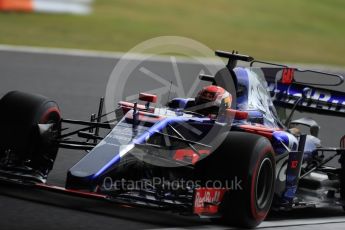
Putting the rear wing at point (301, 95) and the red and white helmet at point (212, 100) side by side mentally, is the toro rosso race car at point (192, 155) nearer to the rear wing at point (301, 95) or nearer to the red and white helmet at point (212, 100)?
the red and white helmet at point (212, 100)

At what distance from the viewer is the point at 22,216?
6125 millimetres

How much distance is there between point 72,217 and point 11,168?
108cm

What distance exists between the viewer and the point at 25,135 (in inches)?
281

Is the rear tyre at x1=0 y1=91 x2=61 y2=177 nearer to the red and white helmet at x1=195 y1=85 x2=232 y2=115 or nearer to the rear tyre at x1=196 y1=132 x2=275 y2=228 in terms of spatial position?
the red and white helmet at x1=195 y1=85 x2=232 y2=115

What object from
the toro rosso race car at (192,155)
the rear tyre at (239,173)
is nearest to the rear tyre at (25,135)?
the toro rosso race car at (192,155)

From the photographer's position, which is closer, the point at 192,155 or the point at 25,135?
the point at 192,155

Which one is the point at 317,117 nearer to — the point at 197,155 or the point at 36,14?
the point at 197,155

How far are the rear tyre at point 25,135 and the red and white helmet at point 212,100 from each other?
133 cm

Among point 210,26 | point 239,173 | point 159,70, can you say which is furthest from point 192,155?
point 210,26

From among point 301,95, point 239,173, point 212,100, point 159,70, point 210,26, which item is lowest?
point 239,173

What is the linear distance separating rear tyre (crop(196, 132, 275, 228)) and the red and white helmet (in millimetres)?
892

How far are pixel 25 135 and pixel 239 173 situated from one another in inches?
75.6

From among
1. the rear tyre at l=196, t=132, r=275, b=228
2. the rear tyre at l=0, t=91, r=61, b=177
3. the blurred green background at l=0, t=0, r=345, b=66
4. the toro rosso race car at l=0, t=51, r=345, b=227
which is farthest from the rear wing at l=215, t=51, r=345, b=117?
the blurred green background at l=0, t=0, r=345, b=66

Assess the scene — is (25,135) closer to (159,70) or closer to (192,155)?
(192,155)
